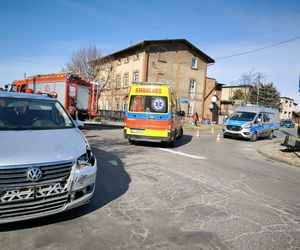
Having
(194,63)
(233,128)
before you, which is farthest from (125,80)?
(233,128)

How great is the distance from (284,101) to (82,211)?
91.5 m

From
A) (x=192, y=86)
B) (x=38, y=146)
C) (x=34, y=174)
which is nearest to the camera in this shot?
(x=34, y=174)

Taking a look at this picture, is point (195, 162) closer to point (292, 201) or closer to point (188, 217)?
point (292, 201)

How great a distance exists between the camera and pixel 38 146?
348 centimetres

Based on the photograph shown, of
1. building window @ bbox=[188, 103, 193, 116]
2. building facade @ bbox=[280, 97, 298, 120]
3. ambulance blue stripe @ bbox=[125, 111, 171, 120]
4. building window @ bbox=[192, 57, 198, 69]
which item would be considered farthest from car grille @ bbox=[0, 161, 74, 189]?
building facade @ bbox=[280, 97, 298, 120]

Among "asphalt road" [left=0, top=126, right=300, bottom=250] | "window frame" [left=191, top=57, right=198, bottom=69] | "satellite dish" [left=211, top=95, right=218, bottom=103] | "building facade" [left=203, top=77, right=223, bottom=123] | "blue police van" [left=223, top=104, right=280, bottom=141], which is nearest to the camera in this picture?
"asphalt road" [left=0, top=126, right=300, bottom=250]

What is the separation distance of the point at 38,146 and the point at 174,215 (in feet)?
7.55

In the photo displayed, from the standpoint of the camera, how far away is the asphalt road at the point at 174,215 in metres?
3.26

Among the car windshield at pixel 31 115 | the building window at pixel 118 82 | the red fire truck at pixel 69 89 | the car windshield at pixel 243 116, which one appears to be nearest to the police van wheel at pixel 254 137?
the car windshield at pixel 243 116

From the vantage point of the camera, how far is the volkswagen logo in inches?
122

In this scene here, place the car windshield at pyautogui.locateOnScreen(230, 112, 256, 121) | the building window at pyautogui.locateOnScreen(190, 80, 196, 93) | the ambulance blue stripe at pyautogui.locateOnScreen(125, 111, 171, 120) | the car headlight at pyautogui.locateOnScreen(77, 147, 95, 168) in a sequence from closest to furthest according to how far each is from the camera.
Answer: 1. the car headlight at pyautogui.locateOnScreen(77, 147, 95, 168)
2. the ambulance blue stripe at pyautogui.locateOnScreen(125, 111, 171, 120)
3. the car windshield at pyautogui.locateOnScreen(230, 112, 256, 121)
4. the building window at pyautogui.locateOnScreen(190, 80, 196, 93)

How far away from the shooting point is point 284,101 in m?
83.7

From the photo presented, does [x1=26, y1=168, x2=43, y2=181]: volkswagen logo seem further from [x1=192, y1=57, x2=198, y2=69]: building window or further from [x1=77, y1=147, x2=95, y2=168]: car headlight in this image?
[x1=192, y1=57, x2=198, y2=69]: building window

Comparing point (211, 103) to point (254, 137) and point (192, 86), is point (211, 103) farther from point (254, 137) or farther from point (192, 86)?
point (254, 137)
